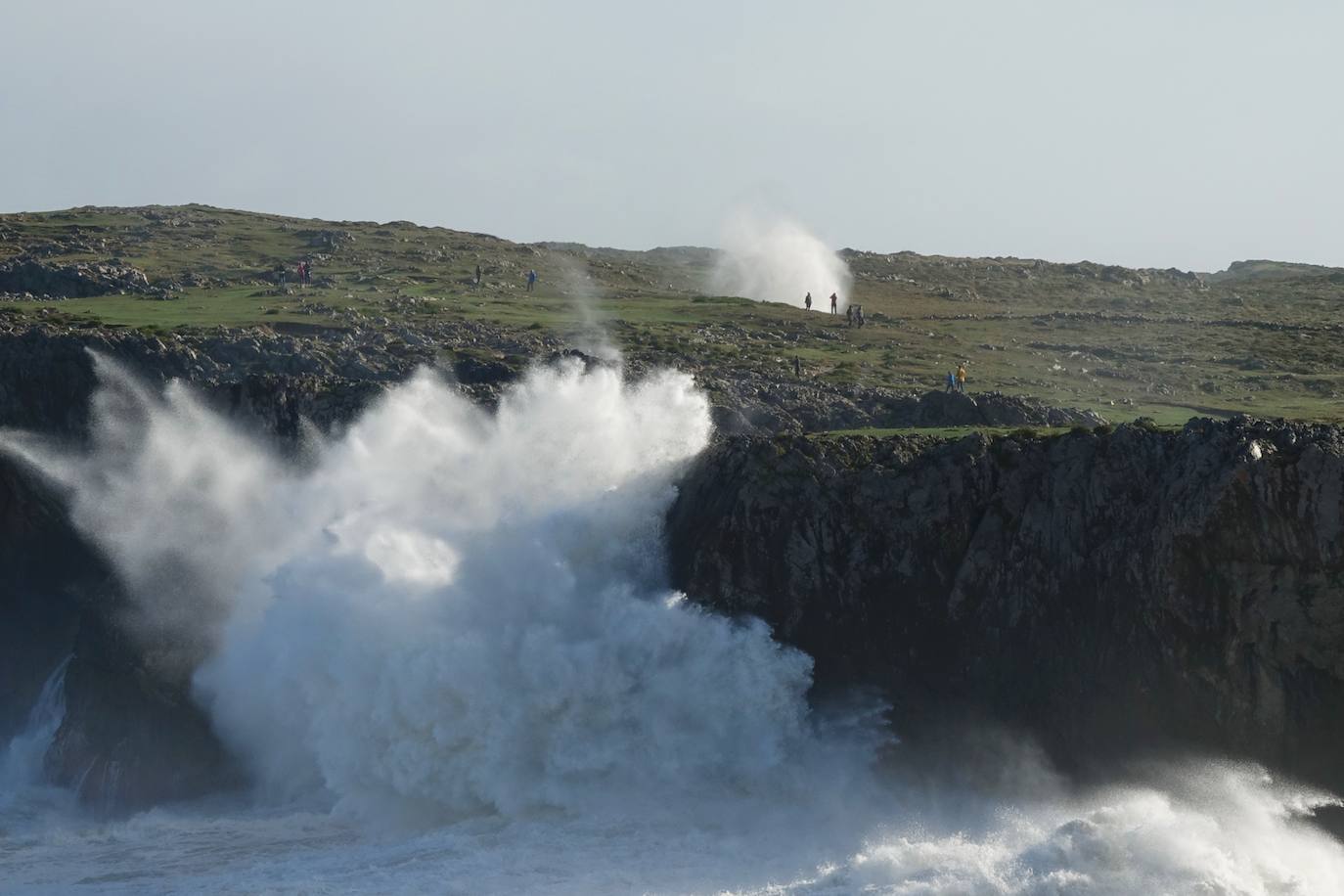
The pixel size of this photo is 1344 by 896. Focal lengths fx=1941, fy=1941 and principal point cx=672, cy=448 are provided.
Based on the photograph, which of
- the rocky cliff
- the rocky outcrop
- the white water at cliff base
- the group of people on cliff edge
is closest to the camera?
the white water at cliff base

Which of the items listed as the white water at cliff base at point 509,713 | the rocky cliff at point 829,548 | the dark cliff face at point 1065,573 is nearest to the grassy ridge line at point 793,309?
the rocky cliff at point 829,548

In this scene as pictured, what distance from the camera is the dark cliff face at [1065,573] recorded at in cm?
3531

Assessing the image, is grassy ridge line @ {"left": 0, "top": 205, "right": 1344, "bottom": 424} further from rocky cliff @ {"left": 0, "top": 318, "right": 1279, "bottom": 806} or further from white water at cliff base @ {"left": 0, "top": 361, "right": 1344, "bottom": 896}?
white water at cliff base @ {"left": 0, "top": 361, "right": 1344, "bottom": 896}

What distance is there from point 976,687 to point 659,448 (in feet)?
34.0

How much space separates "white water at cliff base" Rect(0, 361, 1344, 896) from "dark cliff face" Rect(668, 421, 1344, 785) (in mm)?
956

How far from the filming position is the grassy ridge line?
57.9 m

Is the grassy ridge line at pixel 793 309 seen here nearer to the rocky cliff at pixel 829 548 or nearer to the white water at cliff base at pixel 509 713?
the rocky cliff at pixel 829 548

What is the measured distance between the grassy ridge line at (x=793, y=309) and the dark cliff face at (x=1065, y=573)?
10924mm

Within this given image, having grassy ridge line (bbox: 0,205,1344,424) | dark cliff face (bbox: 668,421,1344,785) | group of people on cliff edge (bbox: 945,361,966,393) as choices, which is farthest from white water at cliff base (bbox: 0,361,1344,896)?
grassy ridge line (bbox: 0,205,1344,424)

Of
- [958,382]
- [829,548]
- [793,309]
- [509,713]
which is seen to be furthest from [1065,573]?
[793,309]

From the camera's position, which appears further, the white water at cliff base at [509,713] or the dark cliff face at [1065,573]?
the white water at cliff base at [509,713]

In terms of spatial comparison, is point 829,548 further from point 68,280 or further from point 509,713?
point 68,280

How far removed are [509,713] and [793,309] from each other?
35491mm

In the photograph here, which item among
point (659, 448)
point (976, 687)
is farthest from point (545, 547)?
point (976, 687)
